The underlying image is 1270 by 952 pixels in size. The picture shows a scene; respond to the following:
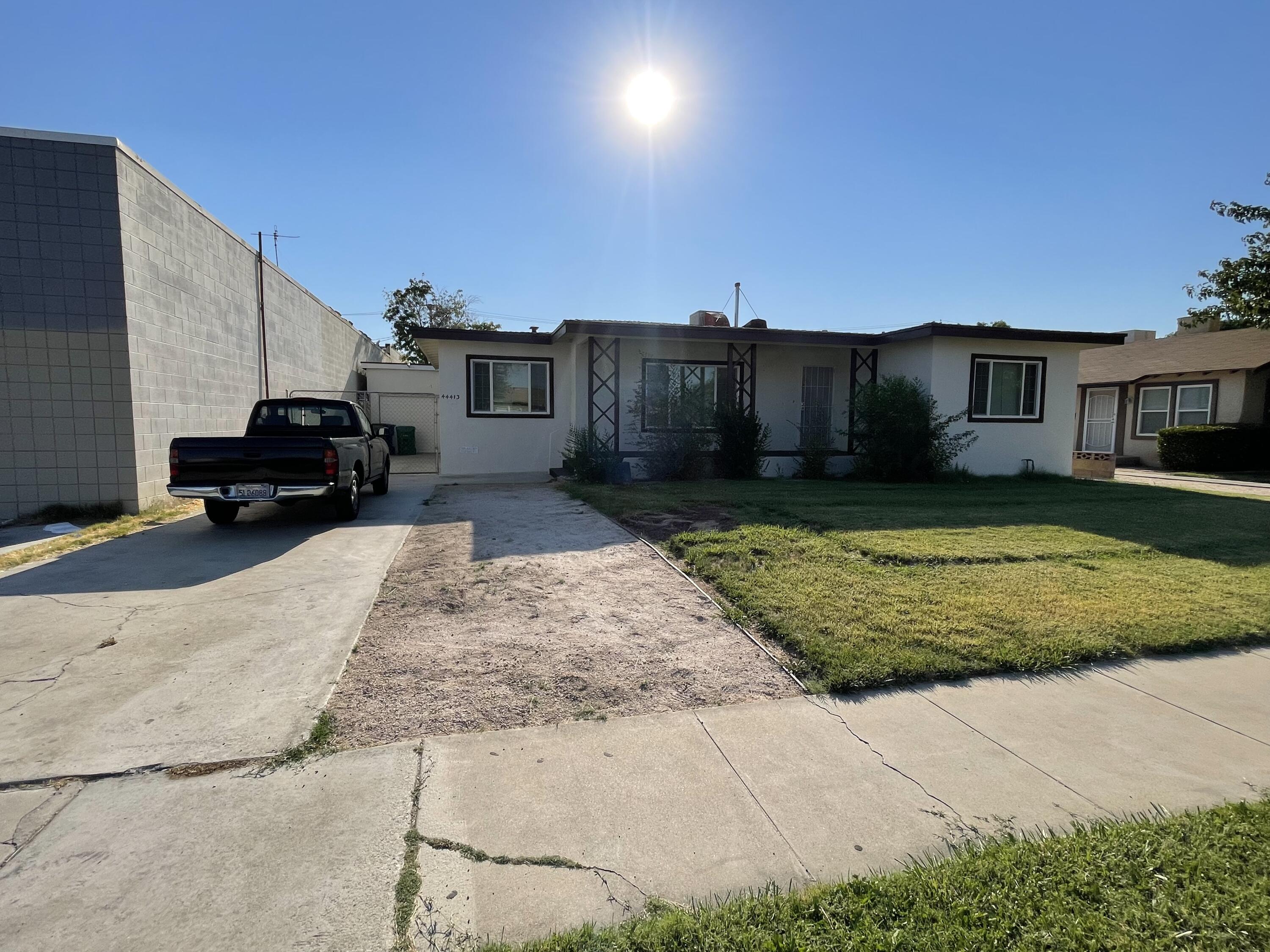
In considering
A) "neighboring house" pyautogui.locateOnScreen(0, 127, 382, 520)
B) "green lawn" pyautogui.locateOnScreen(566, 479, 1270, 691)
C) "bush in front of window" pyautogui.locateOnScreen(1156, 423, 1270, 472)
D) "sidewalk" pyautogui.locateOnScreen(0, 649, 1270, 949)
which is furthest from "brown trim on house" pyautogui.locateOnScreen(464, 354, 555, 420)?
"bush in front of window" pyautogui.locateOnScreen(1156, 423, 1270, 472)

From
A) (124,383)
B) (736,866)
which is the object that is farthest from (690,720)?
(124,383)

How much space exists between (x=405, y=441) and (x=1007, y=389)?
1885cm

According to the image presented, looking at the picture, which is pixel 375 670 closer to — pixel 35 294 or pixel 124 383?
pixel 124 383

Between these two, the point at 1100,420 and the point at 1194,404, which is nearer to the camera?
the point at 1194,404

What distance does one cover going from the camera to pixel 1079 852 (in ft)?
8.45

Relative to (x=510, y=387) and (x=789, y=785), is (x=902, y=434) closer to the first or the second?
(x=510, y=387)

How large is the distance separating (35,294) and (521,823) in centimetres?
1085

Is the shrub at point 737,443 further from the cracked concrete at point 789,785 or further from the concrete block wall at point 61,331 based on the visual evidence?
the concrete block wall at point 61,331

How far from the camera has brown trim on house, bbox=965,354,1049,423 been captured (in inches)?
588

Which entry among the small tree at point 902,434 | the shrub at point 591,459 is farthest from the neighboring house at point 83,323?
the small tree at point 902,434

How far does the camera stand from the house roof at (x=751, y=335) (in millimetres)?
13367

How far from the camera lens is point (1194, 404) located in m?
21.5

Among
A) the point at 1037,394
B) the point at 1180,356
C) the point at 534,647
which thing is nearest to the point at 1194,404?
the point at 1180,356

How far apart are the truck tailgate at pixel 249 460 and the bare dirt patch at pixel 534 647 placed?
1980 mm
